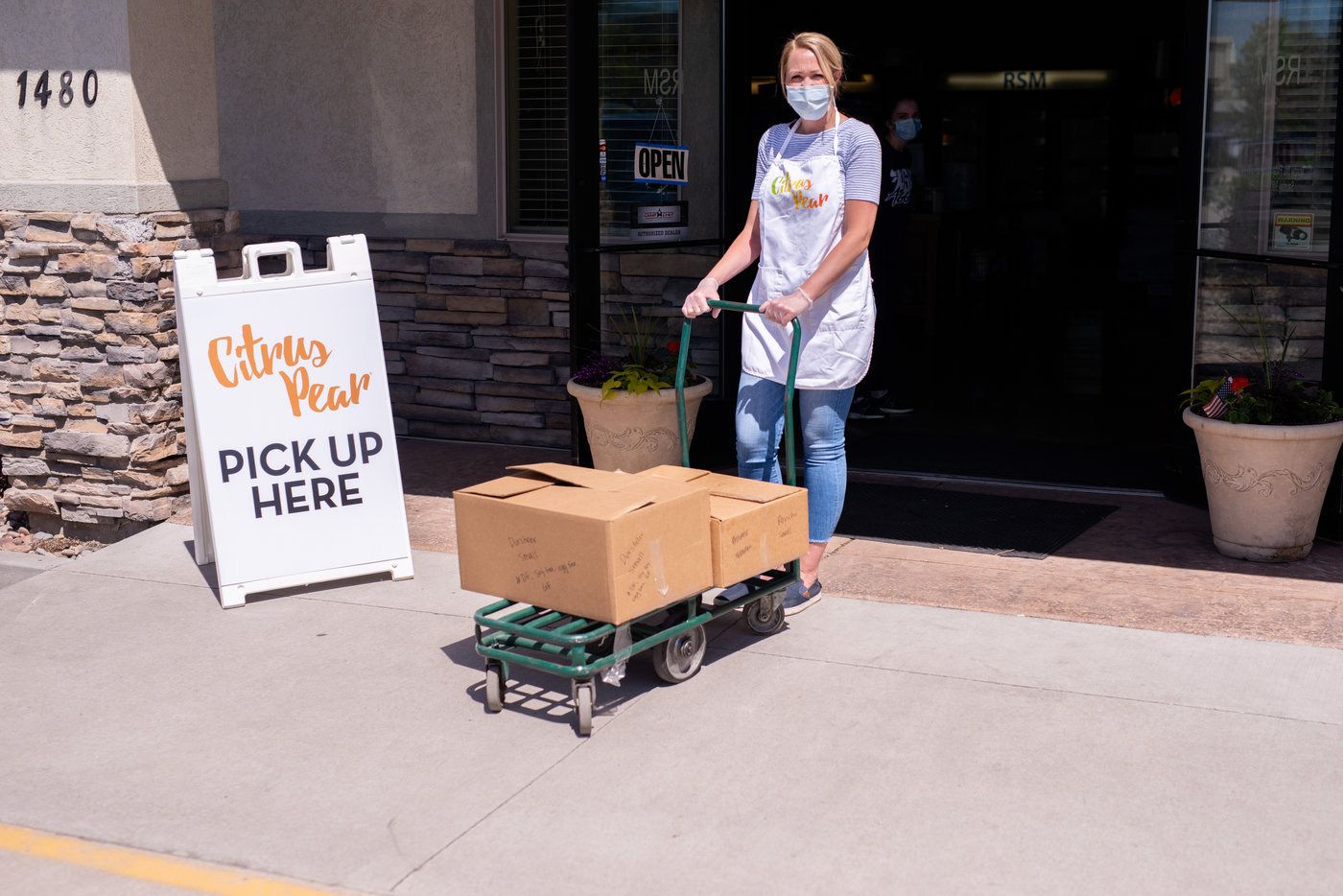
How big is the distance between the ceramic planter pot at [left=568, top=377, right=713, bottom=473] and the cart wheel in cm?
206

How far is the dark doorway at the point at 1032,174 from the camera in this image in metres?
11.8

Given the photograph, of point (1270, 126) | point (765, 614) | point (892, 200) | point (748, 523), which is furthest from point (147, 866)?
point (892, 200)

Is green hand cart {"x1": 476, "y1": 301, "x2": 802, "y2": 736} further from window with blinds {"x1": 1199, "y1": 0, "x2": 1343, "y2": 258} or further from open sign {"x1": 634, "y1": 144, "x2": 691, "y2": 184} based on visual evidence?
window with blinds {"x1": 1199, "y1": 0, "x2": 1343, "y2": 258}

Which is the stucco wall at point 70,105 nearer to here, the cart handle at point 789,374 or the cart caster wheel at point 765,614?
the cart handle at point 789,374

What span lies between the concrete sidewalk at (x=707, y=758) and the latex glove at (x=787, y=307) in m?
1.11

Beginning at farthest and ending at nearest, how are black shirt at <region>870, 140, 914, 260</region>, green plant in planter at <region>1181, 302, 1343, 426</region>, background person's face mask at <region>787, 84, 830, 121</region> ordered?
black shirt at <region>870, 140, 914, 260</region>, green plant in planter at <region>1181, 302, 1343, 426</region>, background person's face mask at <region>787, 84, 830, 121</region>

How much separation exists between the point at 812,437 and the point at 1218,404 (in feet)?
6.18

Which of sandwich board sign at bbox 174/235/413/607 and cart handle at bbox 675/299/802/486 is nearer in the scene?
cart handle at bbox 675/299/802/486

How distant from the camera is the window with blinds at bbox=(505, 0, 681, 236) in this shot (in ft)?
24.0

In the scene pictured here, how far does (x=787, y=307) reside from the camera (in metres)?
4.84

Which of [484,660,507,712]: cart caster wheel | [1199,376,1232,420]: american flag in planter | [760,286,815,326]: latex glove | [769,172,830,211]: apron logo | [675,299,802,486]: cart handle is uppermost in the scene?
[769,172,830,211]: apron logo

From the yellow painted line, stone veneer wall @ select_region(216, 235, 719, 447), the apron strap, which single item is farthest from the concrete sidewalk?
stone veneer wall @ select_region(216, 235, 719, 447)

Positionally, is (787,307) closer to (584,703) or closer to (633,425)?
(584,703)

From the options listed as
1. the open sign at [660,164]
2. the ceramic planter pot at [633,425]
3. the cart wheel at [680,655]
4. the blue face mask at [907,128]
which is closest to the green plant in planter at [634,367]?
the ceramic planter pot at [633,425]
